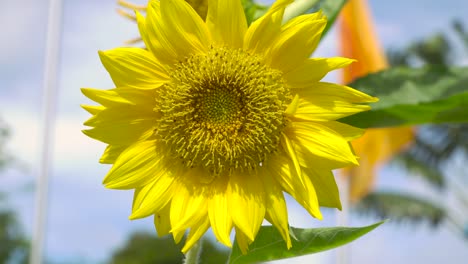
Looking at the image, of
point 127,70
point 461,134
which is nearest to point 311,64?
point 127,70

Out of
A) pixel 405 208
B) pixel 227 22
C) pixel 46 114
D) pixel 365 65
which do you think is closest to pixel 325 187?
pixel 227 22

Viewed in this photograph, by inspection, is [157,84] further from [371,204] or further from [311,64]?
[371,204]

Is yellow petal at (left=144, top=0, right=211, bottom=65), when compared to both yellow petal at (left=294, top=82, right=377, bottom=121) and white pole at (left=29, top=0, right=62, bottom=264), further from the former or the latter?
white pole at (left=29, top=0, right=62, bottom=264)

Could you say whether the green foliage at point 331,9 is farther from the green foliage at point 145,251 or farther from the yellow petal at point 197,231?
the green foliage at point 145,251

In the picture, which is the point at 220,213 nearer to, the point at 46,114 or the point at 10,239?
the point at 46,114

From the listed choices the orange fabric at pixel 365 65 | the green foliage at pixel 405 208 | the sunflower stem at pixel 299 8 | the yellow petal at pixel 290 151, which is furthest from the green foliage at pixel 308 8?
the green foliage at pixel 405 208

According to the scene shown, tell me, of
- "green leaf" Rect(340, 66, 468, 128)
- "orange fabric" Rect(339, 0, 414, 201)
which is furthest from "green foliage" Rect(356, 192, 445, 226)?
"green leaf" Rect(340, 66, 468, 128)
